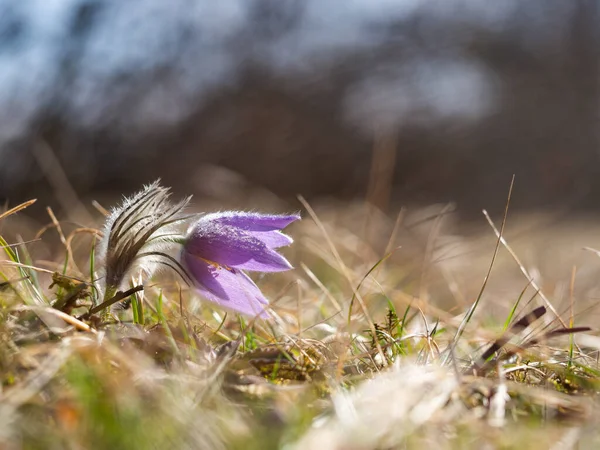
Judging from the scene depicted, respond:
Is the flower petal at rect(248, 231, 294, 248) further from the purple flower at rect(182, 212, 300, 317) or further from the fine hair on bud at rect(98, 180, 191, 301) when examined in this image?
the fine hair on bud at rect(98, 180, 191, 301)

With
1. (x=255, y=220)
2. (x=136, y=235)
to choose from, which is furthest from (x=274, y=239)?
(x=136, y=235)

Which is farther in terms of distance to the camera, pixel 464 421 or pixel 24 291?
pixel 24 291

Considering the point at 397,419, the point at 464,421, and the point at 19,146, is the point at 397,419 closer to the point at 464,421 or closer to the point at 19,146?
the point at 464,421

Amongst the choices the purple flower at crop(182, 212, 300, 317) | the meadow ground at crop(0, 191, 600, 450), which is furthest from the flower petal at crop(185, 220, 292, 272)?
the meadow ground at crop(0, 191, 600, 450)

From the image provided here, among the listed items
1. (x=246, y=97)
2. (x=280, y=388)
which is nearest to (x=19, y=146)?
(x=246, y=97)

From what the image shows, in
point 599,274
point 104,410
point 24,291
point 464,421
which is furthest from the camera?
point 599,274

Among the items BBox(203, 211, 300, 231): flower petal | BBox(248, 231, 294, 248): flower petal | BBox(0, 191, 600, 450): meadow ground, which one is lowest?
BBox(0, 191, 600, 450): meadow ground

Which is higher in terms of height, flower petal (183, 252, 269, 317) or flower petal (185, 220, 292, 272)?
flower petal (185, 220, 292, 272)
